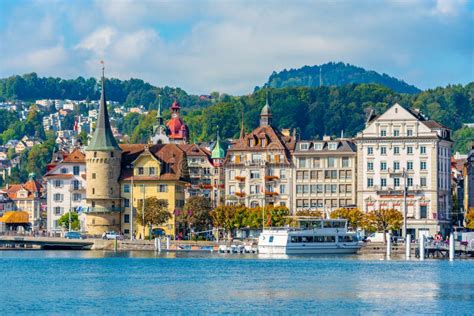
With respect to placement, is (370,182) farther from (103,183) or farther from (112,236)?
(103,183)

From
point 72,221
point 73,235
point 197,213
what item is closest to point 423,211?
point 197,213

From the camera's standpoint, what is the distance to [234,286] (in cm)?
9838

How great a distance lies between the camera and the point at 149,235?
164 metres

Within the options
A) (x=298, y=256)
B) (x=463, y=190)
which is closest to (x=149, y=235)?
(x=298, y=256)

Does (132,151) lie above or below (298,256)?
above

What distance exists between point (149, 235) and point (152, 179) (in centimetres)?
735

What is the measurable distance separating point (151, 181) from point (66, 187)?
1440 centimetres

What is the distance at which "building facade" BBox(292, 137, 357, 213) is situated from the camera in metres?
163

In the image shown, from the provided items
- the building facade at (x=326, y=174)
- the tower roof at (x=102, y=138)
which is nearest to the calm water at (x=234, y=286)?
the building facade at (x=326, y=174)

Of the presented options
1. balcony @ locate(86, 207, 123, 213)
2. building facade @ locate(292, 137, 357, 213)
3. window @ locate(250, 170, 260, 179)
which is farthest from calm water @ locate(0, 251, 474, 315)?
window @ locate(250, 170, 260, 179)

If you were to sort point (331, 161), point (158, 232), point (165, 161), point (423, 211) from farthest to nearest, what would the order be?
1. point (165, 161)
2. point (158, 232)
3. point (331, 161)
4. point (423, 211)

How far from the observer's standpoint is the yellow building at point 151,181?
166375 millimetres

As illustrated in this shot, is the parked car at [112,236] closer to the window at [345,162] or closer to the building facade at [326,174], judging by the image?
the building facade at [326,174]

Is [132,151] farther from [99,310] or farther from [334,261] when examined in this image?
[99,310]
